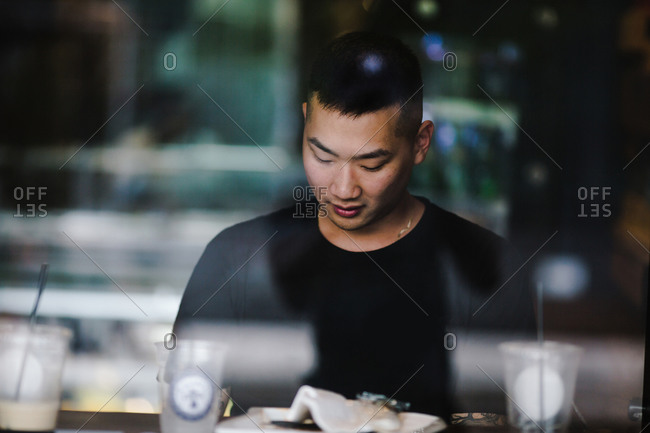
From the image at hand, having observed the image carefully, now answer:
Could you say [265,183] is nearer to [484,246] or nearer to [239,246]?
[239,246]

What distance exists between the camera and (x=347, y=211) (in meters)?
1.85

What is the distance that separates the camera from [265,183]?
1.92 metres

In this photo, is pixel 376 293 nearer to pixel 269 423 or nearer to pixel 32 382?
pixel 269 423

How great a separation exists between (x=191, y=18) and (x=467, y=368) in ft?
3.59

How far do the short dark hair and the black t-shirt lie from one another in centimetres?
27

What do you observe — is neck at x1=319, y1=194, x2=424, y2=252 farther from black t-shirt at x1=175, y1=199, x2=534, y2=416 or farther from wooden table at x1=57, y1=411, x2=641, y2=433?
wooden table at x1=57, y1=411, x2=641, y2=433

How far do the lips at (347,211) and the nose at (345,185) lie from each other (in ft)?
0.08

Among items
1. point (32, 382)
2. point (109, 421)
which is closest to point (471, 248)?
point (109, 421)

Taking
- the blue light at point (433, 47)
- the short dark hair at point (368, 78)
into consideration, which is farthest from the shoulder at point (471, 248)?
the blue light at point (433, 47)

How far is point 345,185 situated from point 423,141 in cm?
22

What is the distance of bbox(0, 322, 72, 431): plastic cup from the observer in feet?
4.40

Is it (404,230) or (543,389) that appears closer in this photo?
(543,389)

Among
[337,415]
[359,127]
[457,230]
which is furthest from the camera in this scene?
[457,230]

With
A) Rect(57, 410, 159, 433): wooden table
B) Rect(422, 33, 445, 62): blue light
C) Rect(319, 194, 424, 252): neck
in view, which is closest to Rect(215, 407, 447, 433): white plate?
Rect(57, 410, 159, 433): wooden table
